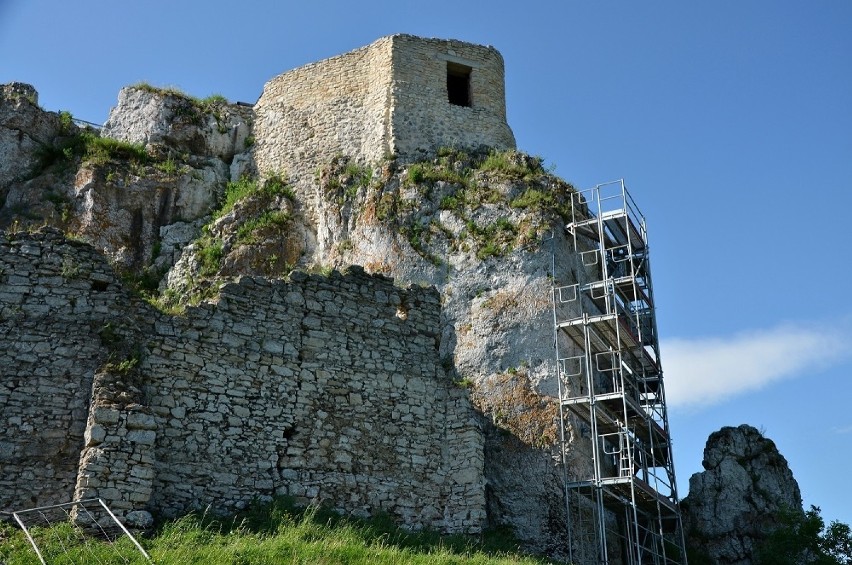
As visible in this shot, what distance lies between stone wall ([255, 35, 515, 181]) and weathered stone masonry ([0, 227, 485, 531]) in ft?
30.7

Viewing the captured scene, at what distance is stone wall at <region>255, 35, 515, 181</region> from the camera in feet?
92.2

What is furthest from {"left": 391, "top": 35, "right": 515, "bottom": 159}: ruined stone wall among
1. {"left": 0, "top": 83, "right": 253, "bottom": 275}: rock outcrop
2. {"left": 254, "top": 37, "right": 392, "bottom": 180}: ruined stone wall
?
{"left": 0, "top": 83, "right": 253, "bottom": 275}: rock outcrop

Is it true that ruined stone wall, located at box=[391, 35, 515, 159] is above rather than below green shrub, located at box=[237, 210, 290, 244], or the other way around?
above

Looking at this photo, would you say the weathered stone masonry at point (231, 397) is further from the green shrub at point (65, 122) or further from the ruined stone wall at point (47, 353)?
the green shrub at point (65, 122)

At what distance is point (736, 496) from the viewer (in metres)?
23.9

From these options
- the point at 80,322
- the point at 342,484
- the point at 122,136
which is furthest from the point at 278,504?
the point at 122,136

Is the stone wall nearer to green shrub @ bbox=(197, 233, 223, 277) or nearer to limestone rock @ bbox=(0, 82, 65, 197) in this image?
green shrub @ bbox=(197, 233, 223, 277)

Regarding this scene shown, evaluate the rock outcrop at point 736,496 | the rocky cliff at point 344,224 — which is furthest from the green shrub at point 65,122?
the rock outcrop at point 736,496

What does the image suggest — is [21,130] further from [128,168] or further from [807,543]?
[807,543]

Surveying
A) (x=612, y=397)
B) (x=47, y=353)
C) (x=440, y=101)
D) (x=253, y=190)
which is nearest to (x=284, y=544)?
(x=47, y=353)

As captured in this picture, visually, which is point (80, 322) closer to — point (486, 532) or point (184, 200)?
point (486, 532)

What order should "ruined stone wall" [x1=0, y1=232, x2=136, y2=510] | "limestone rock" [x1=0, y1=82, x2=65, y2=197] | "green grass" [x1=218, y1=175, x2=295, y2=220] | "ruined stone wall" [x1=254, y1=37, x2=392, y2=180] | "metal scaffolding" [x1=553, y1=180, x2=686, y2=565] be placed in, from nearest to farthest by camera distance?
"ruined stone wall" [x1=0, y1=232, x2=136, y2=510] → "metal scaffolding" [x1=553, y1=180, x2=686, y2=565] → "limestone rock" [x1=0, y1=82, x2=65, y2=197] → "green grass" [x1=218, y1=175, x2=295, y2=220] → "ruined stone wall" [x1=254, y1=37, x2=392, y2=180]

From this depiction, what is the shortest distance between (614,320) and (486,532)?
6374 millimetres

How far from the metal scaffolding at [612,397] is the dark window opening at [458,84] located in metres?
5.72
